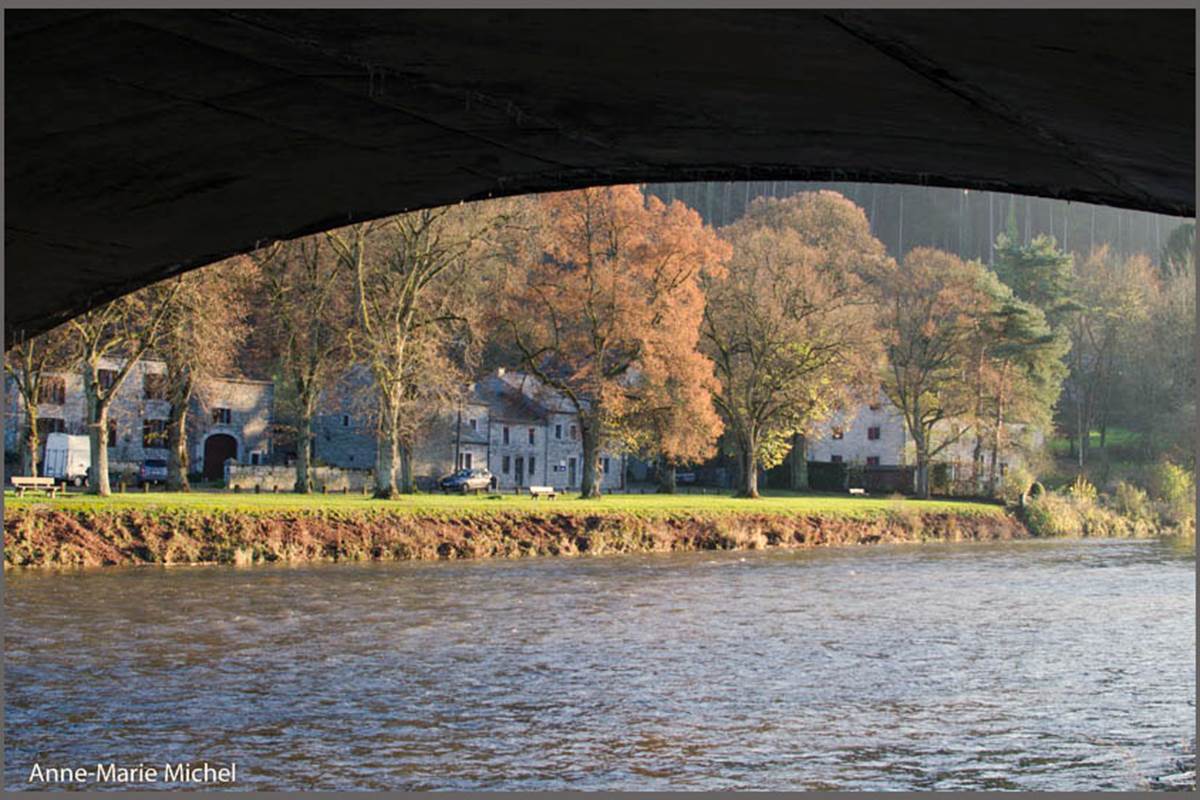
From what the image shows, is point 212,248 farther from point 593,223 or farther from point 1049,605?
point 593,223

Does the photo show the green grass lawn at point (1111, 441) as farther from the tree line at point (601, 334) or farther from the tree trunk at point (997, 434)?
the tree trunk at point (997, 434)

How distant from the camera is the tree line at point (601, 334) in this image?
167 ft

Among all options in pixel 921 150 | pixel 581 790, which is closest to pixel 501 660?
pixel 581 790

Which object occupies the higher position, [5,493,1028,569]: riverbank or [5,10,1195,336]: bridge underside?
[5,10,1195,336]: bridge underside

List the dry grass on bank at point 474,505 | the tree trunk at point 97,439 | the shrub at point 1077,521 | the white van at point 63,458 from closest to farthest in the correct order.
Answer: the dry grass on bank at point 474,505 < the tree trunk at point 97,439 < the white van at point 63,458 < the shrub at point 1077,521

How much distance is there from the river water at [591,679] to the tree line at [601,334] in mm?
13285

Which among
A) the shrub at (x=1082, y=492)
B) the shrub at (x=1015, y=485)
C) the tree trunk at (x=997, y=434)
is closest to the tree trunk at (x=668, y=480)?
the shrub at (x=1015, y=485)

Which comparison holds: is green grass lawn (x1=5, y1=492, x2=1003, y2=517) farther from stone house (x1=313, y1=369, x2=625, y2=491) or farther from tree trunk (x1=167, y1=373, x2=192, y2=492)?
stone house (x1=313, y1=369, x2=625, y2=491)

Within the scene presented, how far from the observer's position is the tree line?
5078cm

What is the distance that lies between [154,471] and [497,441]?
20537mm

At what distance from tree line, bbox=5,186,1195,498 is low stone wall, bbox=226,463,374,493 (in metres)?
1.75

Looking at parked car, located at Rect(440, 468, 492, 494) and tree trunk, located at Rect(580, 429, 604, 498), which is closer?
tree trunk, located at Rect(580, 429, 604, 498)

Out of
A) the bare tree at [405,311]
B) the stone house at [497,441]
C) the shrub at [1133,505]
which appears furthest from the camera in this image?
the stone house at [497,441]

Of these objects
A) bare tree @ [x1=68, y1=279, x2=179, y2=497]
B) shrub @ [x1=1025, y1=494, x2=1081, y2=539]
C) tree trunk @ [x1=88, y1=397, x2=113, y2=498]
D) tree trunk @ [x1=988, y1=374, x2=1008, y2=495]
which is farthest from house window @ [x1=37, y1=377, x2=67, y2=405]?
tree trunk @ [x1=988, y1=374, x2=1008, y2=495]
